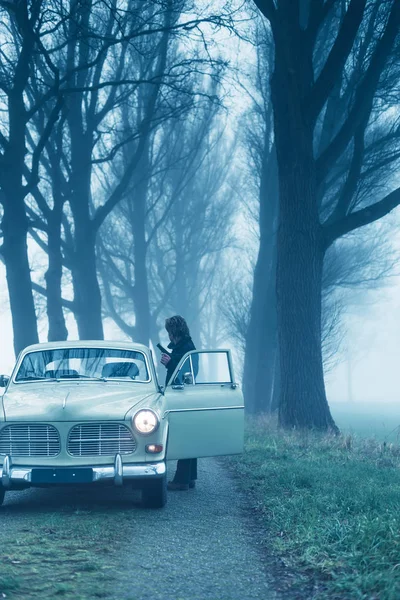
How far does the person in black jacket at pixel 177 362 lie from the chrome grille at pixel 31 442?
74.1 inches

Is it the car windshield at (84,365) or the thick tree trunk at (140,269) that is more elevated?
the thick tree trunk at (140,269)

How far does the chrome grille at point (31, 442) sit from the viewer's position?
27.3ft

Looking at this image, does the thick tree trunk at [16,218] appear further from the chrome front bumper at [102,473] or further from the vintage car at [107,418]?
the chrome front bumper at [102,473]

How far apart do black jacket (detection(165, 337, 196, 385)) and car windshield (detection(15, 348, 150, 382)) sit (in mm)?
469

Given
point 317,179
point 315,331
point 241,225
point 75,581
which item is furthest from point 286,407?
point 241,225

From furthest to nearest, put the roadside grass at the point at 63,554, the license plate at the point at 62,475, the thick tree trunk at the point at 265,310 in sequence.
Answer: the thick tree trunk at the point at 265,310 < the license plate at the point at 62,475 < the roadside grass at the point at 63,554

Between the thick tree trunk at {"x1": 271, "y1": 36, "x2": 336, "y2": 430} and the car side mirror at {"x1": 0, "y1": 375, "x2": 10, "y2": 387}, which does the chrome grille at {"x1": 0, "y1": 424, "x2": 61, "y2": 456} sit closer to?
the car side mirror at {"x1": 0, "y1": 375, "x2": 10, "y2": 387}

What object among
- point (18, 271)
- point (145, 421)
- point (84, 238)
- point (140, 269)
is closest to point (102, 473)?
point (145, 421)

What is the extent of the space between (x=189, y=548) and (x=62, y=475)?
187 cm

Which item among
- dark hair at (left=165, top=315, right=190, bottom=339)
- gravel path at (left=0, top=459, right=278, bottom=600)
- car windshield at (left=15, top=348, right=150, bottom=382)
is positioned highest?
dark hair at (left=165, top=315, right=190, bottom=339)

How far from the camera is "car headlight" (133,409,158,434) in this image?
8.38m

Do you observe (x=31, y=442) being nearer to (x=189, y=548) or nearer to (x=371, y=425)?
(x=189, y=548)

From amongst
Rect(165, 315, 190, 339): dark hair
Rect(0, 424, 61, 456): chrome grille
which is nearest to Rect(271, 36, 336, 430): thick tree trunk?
Rect(165, 315, 190, 339): dark hair

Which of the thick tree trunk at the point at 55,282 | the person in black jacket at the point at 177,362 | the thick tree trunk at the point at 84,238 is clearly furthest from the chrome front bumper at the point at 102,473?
the thick tree trunk at the point at 84,238
